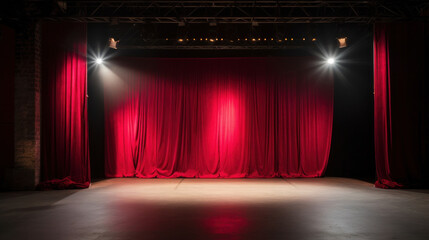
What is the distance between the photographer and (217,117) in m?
10.8

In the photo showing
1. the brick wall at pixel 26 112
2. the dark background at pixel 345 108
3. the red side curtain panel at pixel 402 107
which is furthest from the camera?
the dark background at pixel 345 108

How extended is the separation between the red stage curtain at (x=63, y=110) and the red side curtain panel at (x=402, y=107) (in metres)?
6.95

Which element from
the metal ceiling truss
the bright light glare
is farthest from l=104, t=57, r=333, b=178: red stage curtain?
the metal ceiling truss

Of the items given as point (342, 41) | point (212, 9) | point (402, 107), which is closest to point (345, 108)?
point (342, 41)

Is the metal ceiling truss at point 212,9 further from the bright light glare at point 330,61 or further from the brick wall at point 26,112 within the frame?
the bright light glare at point 330,61

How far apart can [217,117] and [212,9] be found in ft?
10.9

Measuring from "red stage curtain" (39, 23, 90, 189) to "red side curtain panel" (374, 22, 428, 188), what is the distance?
6949mm

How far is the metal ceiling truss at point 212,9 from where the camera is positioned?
7.96 meters

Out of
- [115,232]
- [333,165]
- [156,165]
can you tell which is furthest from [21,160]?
[333,165]

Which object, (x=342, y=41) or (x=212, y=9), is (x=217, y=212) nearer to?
(x=212, y=9)

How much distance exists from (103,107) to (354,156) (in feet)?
24.6

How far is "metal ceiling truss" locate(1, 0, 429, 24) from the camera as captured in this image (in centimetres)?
796

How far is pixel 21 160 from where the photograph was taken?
8.10 metres

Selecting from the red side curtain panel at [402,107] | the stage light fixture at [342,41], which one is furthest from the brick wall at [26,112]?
the red side curtain panel at [402,107]
